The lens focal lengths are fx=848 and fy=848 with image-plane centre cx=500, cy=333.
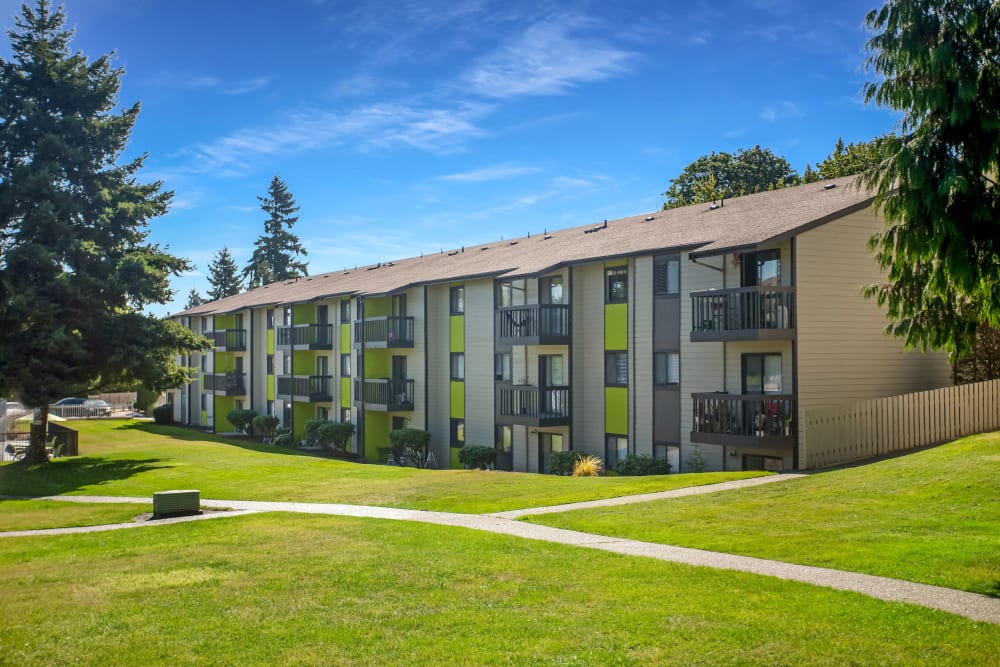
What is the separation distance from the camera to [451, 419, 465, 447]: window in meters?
34.5

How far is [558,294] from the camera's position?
30.3m

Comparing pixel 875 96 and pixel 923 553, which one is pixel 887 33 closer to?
pixel 875 96

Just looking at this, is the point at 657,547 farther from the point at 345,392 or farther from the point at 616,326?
the point at 345,392

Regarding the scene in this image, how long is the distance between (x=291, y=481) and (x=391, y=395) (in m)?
11.3

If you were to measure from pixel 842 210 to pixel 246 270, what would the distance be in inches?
3242

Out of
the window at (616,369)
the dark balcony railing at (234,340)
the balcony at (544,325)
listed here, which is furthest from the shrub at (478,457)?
the dark balcony railing at (234,340)

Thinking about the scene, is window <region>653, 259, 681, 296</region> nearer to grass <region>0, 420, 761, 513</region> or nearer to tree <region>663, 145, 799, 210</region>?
grass <region>0, 420, 761, 513</region>

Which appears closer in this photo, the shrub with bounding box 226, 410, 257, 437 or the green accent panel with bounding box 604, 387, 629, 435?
the green accent panel with bounding box 604, 387, 629, 435

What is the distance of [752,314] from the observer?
22.2m

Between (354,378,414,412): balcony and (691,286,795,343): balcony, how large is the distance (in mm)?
17297

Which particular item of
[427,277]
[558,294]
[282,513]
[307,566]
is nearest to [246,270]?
[427,277]

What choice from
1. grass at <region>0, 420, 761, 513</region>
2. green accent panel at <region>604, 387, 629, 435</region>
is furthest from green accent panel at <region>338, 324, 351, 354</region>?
green accent panel at <region>604, 387, 629, 435</region>

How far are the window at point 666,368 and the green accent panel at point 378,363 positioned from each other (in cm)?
1688

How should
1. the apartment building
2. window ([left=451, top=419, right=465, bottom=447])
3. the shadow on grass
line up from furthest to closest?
1. window ([left=451, top=419, right=465, bottom=447])
2. the shadow on grass
3. the apartment building
